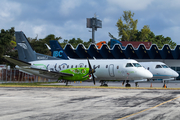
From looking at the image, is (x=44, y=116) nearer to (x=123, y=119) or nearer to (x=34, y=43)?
(x=123, y=119)

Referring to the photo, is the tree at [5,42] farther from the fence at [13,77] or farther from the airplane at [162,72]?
the airplane at [162,72]

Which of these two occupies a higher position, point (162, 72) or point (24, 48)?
point (24, 48)

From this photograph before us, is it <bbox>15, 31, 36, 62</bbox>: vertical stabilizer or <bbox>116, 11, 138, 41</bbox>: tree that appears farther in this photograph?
<bbox>116, 11, 138, 41</bbox>: tree

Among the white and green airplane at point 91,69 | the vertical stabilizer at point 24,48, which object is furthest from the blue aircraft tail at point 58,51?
the white and green airplane at point 91,69

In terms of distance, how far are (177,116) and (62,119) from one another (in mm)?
4594

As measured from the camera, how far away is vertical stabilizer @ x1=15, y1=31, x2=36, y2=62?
122 feet

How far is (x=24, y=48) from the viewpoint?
37.7 metres

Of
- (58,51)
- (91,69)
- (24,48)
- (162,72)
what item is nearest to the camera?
(91,69)

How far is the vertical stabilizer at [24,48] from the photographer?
122 ft

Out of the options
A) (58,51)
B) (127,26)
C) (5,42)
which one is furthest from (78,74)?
(127,26)

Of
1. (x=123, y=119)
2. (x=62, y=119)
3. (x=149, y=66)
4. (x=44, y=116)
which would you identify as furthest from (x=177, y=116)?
(x=149, y=66)

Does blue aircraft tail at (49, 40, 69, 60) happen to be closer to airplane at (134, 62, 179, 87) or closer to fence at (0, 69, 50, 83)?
fence at (0, 69, 50, 83)

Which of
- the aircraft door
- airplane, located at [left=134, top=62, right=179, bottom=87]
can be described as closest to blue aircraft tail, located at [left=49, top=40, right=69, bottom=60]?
the aircraft door

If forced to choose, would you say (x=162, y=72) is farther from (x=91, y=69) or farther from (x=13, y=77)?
(x=13, y=77)
